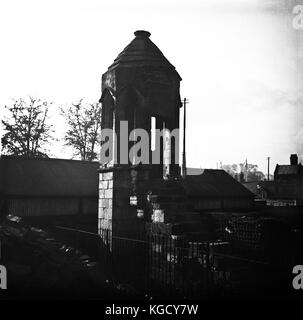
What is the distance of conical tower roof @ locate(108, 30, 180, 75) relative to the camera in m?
9.71

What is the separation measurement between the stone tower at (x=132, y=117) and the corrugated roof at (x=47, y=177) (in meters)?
6.98

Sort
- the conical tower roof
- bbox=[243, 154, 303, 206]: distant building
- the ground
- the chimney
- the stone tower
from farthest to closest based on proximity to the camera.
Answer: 1. the chimney
2. bbox=[243, 154, 303, 206]: distant building
3. the conical tower roof
4. the stone tower
5. the ground

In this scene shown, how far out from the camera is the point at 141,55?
9.76m

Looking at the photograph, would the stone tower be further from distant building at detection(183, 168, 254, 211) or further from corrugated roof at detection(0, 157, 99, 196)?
distant building at detection(183, 168, 254, 211)

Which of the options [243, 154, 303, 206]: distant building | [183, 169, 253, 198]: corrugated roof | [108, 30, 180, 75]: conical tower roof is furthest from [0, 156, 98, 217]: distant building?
[243, 154, 303, 206]: distant building

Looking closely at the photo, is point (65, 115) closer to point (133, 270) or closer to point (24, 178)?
point (24, 178)

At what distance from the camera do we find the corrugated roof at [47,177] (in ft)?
50.9

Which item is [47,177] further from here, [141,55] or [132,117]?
[141,55]

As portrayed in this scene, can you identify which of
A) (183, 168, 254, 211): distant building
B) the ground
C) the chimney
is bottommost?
the ground

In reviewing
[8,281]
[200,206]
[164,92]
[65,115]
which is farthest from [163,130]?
[65,115]

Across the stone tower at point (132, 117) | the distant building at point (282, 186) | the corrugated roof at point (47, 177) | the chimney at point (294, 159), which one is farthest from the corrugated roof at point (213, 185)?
the chimney at point (294, 159)

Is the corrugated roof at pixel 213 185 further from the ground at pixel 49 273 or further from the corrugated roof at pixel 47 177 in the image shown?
the ground at pixel 49 273

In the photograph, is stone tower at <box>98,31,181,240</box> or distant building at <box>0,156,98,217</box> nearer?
stone tower at <box>98,31,181,240</box>

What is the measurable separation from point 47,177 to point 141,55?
978 cm
